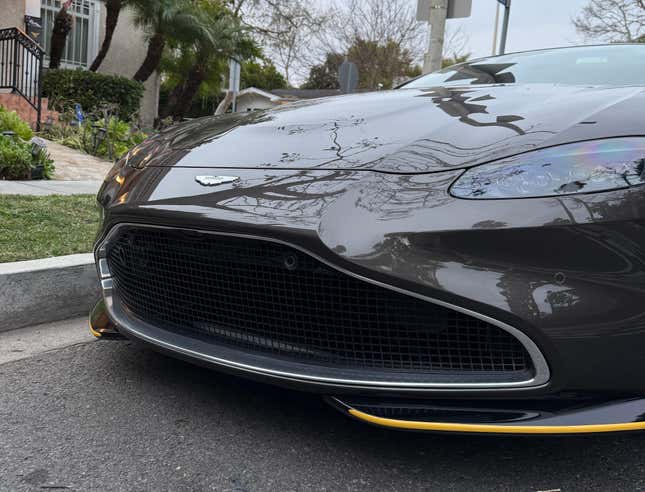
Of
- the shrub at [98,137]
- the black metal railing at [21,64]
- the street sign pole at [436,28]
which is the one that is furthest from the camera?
the black metal railing at [21,64]

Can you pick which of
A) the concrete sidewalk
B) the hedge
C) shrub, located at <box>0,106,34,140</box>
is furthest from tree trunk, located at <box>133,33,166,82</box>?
the concrete sidewalk

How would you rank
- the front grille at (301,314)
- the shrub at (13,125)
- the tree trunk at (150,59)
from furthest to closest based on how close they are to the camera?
the tree trunk at (150,59)
the shrub at (13,125)
the front grille at (301,314)

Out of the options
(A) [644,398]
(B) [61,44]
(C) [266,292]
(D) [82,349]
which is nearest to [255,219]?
(C) [266,292]

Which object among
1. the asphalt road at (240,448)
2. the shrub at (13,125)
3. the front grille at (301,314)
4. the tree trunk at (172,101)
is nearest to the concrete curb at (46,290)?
the asphalt road at (240,448)

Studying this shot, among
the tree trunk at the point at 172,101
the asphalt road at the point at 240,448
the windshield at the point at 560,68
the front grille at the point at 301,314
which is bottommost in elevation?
the asphalt road at the point at 240,448

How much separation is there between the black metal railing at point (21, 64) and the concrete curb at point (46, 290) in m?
8.00

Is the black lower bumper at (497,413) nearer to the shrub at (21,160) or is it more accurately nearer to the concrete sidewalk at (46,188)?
the concrete sidewalk at (46,188)

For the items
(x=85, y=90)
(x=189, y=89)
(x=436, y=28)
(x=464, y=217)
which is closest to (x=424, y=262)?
(x=464, y=217)

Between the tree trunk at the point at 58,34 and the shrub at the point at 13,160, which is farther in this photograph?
the tree trunk at the point at 58,34

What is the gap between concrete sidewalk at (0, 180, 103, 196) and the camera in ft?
16.4

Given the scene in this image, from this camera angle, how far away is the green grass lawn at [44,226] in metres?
3.12

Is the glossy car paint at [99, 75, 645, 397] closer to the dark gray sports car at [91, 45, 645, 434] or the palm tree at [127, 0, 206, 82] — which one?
the dark gray sports car at [91, 45, 645, 434]

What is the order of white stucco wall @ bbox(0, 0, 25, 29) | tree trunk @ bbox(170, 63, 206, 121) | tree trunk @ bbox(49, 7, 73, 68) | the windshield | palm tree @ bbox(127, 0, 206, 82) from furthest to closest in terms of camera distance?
tree trunk @ bbox(170, 63, 206, 121) < palm tree @ bbox(127, 0, 206, 82) < tree trunk @ bbox(49, 7, 73, 68) < white stucco wall @ bbox(0, 0, 25, 29) < the windshield

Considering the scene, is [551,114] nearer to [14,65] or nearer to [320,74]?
[14,65]
